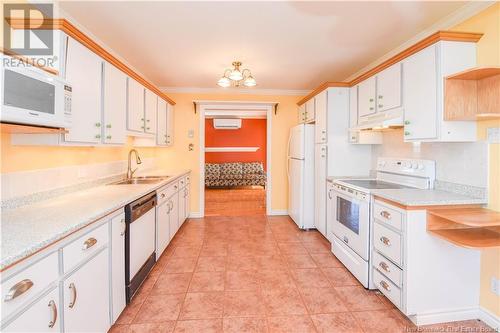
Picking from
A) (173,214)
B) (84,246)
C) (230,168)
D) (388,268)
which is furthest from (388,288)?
(230,168)

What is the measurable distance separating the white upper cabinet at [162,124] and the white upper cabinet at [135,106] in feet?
2.13

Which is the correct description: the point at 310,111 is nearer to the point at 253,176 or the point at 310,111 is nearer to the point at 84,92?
the point at 84,92

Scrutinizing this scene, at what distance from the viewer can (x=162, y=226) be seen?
2.84 m

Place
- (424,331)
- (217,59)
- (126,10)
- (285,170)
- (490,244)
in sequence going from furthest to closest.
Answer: (285,170), (217,59), (126,10), (424,331), (490,244)

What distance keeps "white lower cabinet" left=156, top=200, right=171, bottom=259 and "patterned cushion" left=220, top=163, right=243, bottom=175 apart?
186 inches

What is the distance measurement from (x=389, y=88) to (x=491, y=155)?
1033mm

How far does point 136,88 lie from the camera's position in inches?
113

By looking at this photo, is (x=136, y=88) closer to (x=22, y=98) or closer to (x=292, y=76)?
(x=22, y=98)

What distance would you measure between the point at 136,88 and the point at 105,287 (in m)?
2.16

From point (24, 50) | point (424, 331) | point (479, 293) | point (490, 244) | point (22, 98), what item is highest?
point (24, 50)

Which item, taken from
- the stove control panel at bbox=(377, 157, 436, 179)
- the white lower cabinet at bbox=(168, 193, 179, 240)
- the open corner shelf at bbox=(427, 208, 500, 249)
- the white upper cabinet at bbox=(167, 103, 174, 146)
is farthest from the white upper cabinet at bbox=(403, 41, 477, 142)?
the white upper cabinet at bbox=(167, 103, 174, 146)

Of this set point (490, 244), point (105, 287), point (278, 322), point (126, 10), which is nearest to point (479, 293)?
point (490, 244)

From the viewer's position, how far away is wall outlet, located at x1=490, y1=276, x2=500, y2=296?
1773mm

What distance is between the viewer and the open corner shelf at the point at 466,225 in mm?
1581
